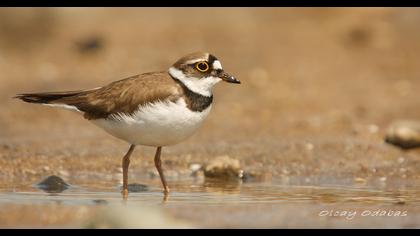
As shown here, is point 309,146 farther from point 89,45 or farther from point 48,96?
point 89,45

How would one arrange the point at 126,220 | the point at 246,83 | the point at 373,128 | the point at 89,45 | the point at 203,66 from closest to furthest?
the point at 126,220, the point at 203,66, the point at 373,128, the point at 246,83, the point at 89,45

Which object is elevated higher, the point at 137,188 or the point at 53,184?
the point at 53,184

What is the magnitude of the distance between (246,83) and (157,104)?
26.8ft

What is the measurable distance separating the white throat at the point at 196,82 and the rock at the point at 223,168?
4.74 feet

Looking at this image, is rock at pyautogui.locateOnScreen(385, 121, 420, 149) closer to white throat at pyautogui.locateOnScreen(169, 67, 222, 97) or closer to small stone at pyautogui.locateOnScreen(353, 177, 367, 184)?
small stone at pyautogui.locateOnScreen(353, 177, 367, 184)

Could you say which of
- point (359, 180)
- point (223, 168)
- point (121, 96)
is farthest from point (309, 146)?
point (121, 96)

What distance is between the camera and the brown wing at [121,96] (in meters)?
9.04

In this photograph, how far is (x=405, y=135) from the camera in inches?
470

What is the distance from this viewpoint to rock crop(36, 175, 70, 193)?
31.4ft

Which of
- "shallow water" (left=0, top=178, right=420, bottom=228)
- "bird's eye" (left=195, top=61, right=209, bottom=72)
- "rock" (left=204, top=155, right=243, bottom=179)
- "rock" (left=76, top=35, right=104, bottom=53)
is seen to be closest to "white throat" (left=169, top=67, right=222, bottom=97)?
"bird's eye" (left=195, top=61, right=209, bottom=72)

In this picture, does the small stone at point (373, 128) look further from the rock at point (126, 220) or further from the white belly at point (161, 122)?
the rock at point (126, 220)

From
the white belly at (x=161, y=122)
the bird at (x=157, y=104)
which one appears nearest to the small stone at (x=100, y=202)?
the bird at (x=157, y=104)

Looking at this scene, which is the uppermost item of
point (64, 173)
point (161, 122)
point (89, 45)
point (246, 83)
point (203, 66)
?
point (89, 45)

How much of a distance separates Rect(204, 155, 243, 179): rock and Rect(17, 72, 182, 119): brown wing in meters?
1.55
